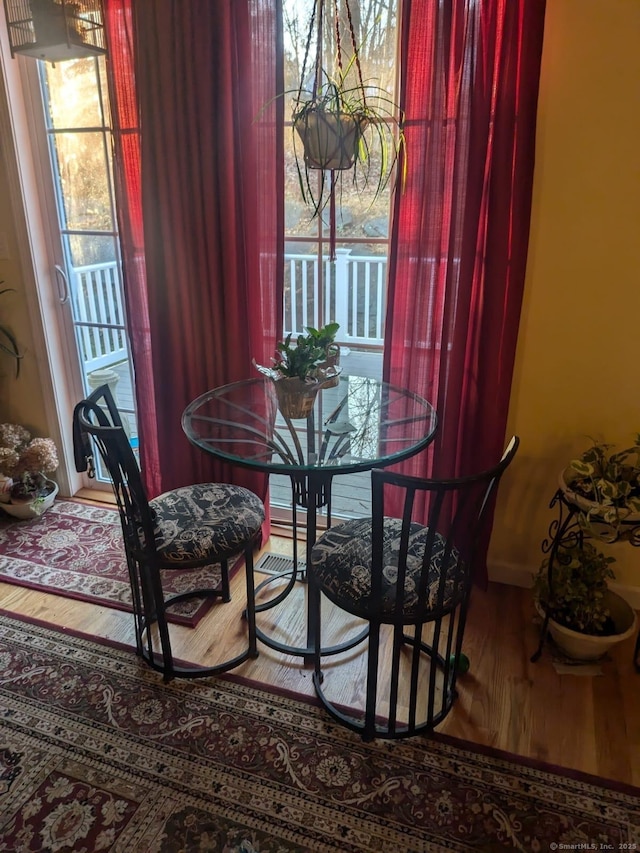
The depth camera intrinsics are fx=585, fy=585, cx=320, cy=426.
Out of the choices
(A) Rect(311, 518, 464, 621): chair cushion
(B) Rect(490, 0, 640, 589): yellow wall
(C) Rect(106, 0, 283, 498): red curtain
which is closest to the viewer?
(A) Rect(311, 518, 464, 621): chair cushion

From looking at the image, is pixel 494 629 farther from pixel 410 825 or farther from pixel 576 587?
pixel 410 825

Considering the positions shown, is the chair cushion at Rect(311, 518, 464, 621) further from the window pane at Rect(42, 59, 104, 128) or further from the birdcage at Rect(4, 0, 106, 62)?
the window pane at Rect(42, 59, 104, 128)

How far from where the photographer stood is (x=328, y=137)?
1681 millimetres

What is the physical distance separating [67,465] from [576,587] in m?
2.49

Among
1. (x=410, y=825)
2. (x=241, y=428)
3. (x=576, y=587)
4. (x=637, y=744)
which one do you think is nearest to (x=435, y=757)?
(x=410, y=825)

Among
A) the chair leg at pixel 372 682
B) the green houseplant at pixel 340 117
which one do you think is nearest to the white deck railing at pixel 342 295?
the green houseplant at pixel 340 117

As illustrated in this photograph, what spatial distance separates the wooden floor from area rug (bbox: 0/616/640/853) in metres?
0.09

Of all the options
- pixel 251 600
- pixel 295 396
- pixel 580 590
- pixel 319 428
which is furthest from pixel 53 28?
pixel 580 590

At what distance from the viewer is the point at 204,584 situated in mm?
2426

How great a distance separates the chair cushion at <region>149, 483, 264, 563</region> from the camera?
1840 mm

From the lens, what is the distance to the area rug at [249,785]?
1.44 meters

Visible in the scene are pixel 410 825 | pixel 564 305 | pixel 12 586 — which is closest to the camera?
pixel 410 825

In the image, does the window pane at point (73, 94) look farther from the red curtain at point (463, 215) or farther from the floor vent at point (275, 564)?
the floor vent at point (275, 564)

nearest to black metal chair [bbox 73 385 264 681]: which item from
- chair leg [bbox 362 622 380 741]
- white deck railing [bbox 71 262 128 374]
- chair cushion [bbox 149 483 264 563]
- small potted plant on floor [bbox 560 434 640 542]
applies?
chair cushion [bbox 149 483 264 563]
